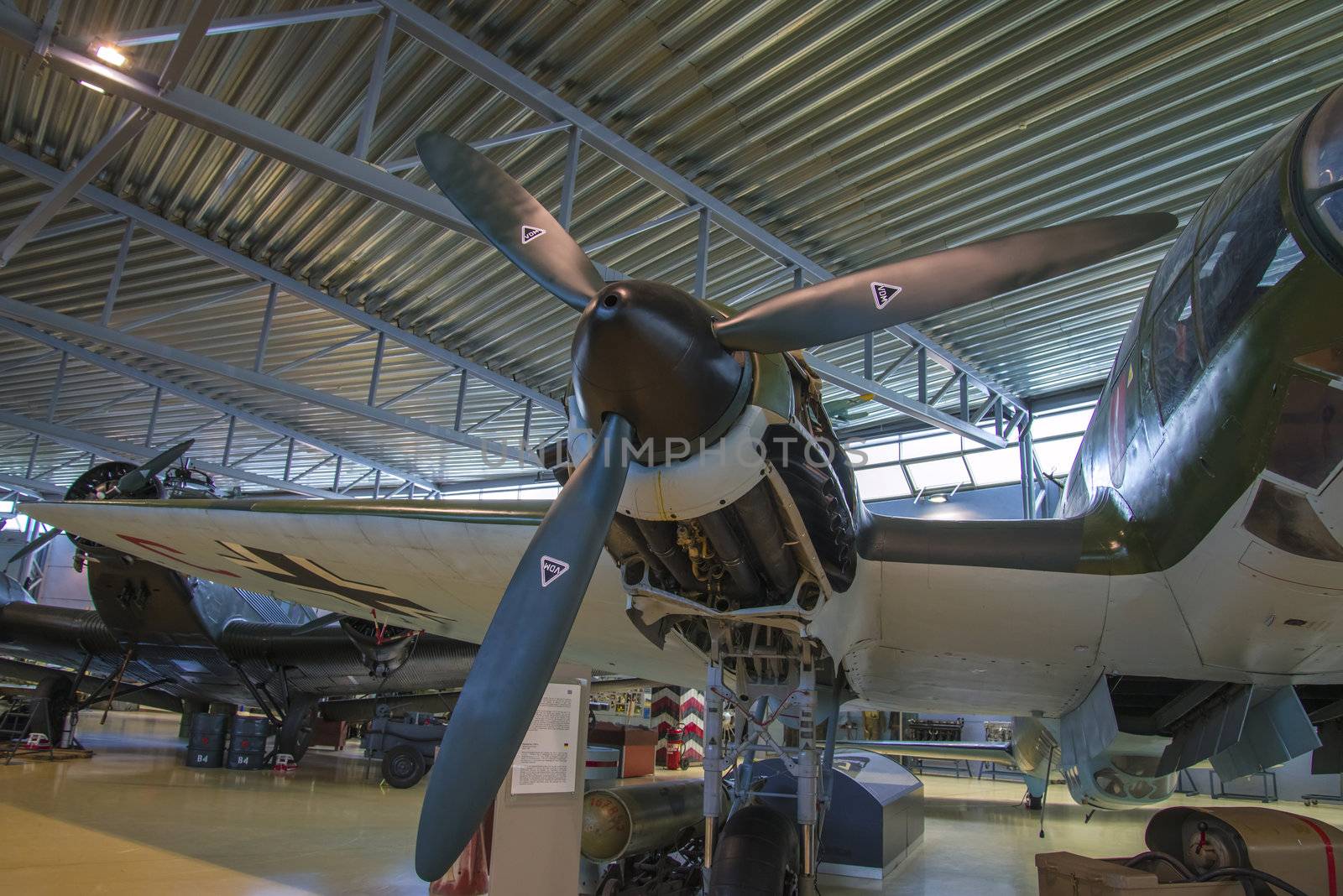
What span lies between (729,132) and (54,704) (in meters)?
15.1

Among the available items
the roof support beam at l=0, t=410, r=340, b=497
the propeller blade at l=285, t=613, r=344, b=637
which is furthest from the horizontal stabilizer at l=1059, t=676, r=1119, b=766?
the roof support beam at l=0, t=410, r=340, b=497

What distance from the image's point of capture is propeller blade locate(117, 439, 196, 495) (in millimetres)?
11531

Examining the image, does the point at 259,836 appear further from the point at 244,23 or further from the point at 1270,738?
the point at 1270,738

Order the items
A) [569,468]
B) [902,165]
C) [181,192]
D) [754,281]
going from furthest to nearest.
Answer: [754,281] < [181,192] < [902,165] < [569,468]

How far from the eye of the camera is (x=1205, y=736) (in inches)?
226

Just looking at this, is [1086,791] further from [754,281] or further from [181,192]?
[181,192]

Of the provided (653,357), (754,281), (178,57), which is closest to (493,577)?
(653,357)

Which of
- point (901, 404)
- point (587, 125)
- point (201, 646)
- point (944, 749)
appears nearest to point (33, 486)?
point (201, 646)

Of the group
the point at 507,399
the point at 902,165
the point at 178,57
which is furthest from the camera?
the point at 507,399

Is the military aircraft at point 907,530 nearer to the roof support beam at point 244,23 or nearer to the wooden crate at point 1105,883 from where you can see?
the wooden crate at point 1105,883

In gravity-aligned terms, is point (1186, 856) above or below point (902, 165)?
below

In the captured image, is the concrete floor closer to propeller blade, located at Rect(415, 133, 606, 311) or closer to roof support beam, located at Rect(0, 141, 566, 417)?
propeller blade, located at Rect(415, 133, 606, 311)

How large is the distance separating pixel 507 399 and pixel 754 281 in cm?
816

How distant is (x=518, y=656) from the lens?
3236 mm
